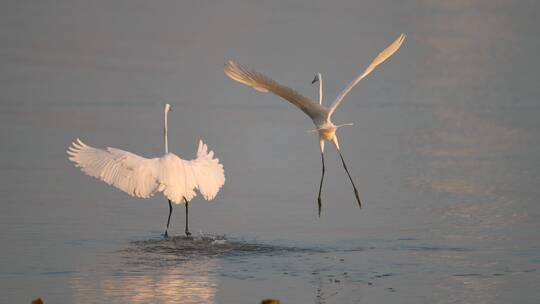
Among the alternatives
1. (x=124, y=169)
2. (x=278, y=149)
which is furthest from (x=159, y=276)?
(x=278, y=149)

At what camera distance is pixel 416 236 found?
35.1 feet

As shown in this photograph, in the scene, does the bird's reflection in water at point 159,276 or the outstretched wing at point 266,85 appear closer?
the bird's reflection in water at point 159,276

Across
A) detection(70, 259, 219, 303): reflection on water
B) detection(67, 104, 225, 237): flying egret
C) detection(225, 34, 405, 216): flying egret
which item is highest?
detection(225, 34, 405, 216): flying egret

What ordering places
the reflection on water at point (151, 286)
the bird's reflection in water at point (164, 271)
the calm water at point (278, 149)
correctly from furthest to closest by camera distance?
the calm water at point (278, 149)
the bird's reflection in water at point (164, 271)
the reflection on water at point (151, 286)

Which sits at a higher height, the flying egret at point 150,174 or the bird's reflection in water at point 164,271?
the flying egret at point 150,174

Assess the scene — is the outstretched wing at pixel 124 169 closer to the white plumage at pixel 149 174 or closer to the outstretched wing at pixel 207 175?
the white plumage at pixel 149 174

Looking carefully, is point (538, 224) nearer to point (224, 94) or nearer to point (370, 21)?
point (224, 94)

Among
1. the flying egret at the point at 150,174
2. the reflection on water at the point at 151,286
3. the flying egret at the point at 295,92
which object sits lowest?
the reflection on water at the point at 151,286

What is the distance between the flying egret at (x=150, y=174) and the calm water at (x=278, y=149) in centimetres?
40

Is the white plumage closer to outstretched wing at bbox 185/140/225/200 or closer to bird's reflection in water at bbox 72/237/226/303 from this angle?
outstretched wing at bbox 185/140/225/200

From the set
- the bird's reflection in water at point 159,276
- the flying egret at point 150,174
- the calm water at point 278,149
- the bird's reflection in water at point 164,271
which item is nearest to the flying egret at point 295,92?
the calm water at point 278,149

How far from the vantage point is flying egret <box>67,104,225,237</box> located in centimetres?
1097

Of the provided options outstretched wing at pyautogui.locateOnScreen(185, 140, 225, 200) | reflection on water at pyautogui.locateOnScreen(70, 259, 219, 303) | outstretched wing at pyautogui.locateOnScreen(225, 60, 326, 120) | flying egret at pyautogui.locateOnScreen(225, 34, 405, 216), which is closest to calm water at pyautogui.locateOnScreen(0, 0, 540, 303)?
reflection on water at pyautogui.locateOnScreen(70, 259, 219, 303)

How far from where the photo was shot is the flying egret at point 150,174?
10969 mm
